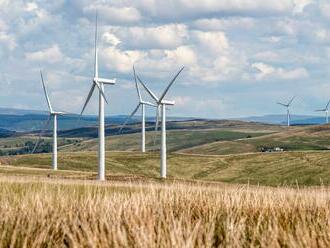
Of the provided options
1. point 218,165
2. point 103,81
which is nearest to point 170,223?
→ point 103,81

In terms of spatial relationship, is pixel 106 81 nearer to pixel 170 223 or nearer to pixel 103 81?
pixel 103 81

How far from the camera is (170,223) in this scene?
683 inches

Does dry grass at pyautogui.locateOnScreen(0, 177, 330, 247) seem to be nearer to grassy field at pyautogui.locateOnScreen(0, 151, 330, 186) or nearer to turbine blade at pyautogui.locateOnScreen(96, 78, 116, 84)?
turbine blade at pyautogui.locateOnScreen(96, 78, 116, 84)

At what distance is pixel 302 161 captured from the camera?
6024 inches

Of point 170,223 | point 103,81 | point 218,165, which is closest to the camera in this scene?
point 170,223

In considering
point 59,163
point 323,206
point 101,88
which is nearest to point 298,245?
point 323,206

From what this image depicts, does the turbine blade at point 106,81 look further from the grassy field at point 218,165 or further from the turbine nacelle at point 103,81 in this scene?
the grassy field at point 218,165

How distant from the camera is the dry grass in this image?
1583 cm

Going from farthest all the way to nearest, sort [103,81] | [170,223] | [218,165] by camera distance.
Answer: [218,165]
[103,81]
[170,223]

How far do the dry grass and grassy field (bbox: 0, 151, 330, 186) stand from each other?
353 feet

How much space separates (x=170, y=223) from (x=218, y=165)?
145 m

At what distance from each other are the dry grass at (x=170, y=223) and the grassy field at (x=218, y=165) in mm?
107554

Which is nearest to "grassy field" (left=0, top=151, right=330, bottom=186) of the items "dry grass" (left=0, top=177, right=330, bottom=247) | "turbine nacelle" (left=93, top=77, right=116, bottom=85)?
"turbine nacelle" (left=93, top=77, right=116, bottom=85)

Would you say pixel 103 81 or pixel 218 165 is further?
pixel 218 165
